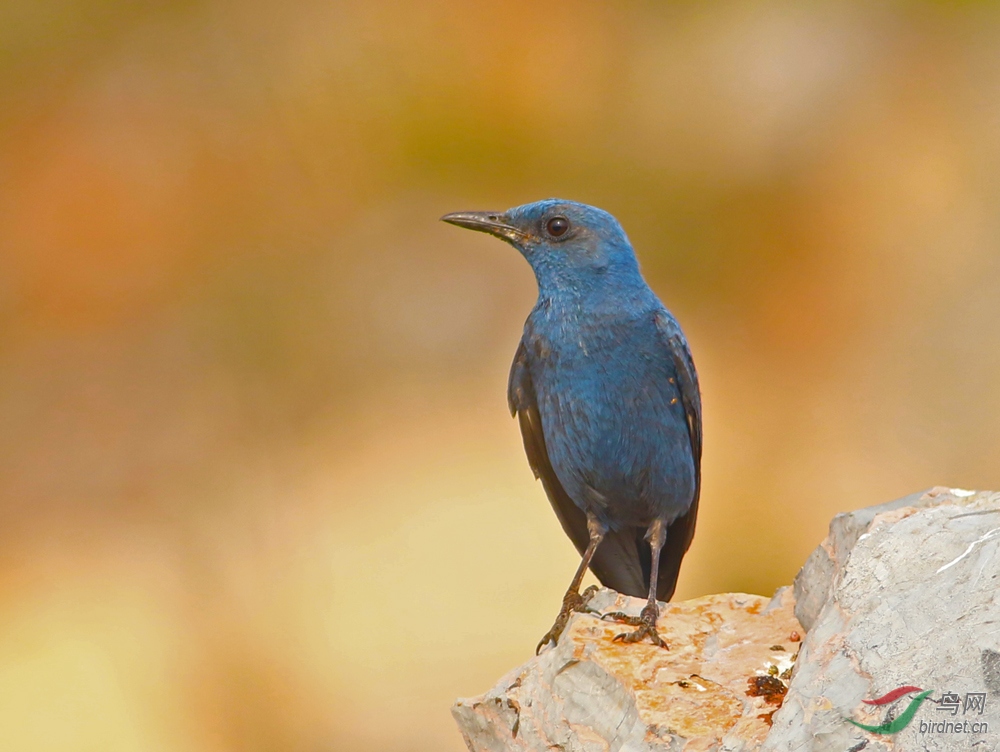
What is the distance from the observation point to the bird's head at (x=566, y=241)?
15.1 ft

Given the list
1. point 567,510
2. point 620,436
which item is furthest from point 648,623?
point 567,510

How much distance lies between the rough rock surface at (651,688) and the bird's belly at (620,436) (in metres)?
0.59

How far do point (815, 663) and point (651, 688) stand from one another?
2.07 feet

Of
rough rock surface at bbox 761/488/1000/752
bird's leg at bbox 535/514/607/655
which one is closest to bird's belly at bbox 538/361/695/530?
bird's leg at bbox 535/514/607/655

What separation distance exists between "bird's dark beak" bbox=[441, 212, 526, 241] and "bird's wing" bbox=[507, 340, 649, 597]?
0.48m

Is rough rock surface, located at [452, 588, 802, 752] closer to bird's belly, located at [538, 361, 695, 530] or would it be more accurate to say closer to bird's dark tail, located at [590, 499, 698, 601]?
bird's belly, located at [538, 361, 695, 530]

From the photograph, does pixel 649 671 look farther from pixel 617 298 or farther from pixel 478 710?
pixel 617 298

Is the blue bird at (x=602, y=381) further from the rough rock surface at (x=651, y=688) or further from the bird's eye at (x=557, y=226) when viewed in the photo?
the rough rock surface at (x=651, y=688)

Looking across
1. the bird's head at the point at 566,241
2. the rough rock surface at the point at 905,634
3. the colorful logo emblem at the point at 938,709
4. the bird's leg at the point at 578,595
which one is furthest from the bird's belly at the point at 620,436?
the colorful logo emblem at the point at 938,709

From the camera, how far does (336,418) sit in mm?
9781

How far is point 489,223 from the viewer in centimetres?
478

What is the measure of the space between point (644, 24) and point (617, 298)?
22.6 feet

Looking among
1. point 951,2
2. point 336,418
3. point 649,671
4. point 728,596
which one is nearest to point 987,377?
point 951,2

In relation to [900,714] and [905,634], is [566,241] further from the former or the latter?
[900,714]
